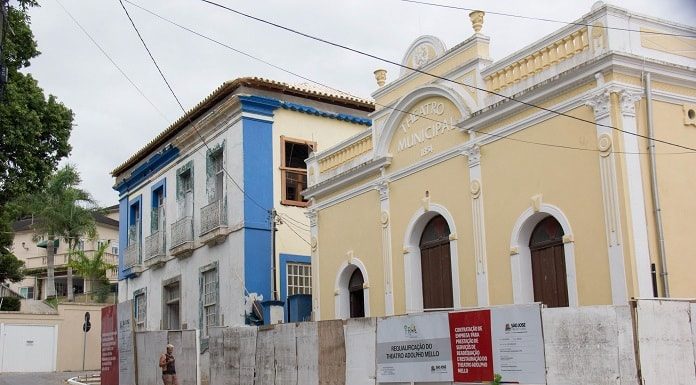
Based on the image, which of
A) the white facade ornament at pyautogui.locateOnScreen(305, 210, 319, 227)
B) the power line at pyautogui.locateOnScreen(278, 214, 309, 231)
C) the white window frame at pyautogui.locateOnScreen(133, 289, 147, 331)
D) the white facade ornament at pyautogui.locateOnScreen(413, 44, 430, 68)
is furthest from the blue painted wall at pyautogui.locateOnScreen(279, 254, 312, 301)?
the white window frame at pyautogui.locateOnScreen(133, 289, 147, 331)

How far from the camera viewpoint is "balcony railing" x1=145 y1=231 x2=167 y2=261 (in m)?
26.8

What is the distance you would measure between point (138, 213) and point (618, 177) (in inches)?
827

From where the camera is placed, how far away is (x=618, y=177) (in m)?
12.1

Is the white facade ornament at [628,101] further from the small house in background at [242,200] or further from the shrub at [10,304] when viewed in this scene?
the shrub at [10,304]

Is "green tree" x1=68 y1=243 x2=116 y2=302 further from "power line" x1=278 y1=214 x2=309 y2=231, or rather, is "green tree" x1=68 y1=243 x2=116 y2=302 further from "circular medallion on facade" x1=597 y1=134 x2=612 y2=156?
"circular medallion on facade" x1=597 y1=134 x2=612 y2=156

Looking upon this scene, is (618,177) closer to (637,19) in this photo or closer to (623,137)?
(623,137)

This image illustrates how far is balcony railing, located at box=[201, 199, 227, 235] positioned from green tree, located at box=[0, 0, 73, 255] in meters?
4.64

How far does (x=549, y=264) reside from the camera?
44.6 feet

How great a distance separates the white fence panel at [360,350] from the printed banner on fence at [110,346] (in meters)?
8.66

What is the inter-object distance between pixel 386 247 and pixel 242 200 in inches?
239

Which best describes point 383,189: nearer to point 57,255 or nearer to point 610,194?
point 610,194

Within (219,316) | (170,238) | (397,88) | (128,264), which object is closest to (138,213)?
(128,264)

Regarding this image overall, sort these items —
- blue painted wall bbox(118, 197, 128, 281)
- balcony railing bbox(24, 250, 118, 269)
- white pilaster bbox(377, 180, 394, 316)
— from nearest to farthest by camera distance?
white pilaster bbox(377, 180, 394, 316) < blue painted wall bbox(118, 197, 128, 281) < balcony railing bbox(24, 250, 118, 269)

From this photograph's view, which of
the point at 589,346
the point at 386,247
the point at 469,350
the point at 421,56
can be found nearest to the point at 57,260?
the point at 386,247
